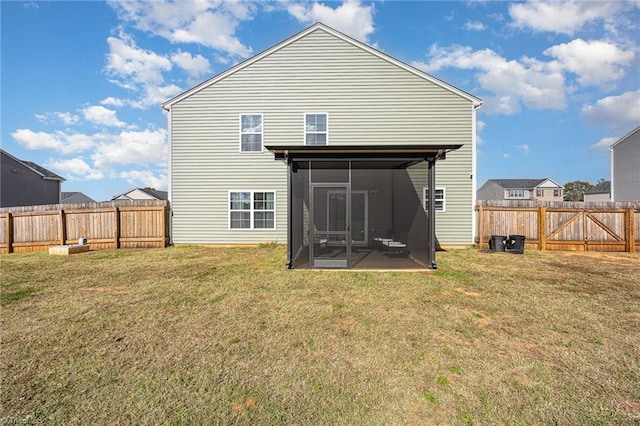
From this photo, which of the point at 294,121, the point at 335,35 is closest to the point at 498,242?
the point at 294,121

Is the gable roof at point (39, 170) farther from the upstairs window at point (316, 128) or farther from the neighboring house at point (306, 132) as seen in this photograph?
the upstairs window at point (316, 128)

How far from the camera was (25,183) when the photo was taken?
889 inches

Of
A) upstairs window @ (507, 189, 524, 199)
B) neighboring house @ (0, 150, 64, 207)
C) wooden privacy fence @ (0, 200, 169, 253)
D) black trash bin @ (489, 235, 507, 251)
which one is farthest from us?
upstairs window @ (507, 189, 524, 199)

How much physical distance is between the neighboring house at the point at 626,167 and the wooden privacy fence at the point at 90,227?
110 ft

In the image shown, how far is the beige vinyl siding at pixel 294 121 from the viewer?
12.2 meters

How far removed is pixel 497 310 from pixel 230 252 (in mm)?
9034

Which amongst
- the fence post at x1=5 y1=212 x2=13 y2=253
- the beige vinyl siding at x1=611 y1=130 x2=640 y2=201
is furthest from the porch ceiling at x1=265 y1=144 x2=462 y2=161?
the beige vinyl siding at x1=611 y1=130 x2=640 y2=201

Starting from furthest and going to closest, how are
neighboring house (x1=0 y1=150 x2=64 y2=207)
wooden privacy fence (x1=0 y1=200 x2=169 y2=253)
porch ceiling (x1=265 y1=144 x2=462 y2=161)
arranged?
neighboring house (x1=0 y1=150 x2=64 y2=207) < wooden privacy fence (x1=0 y1=200 x2=169 y2=253) < porch ceiling (x1=265 y1=144 x2=462 y2=161)

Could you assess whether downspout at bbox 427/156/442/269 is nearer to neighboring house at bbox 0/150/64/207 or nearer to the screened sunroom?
the screened sunroom

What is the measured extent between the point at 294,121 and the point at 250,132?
198 centimetres

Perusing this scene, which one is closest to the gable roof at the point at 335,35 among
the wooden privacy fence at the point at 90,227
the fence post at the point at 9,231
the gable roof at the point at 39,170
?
the wooden privacy fence at the point at 90,227

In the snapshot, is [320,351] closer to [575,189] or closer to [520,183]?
[520,183]

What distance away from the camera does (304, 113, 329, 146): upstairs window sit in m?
12.2

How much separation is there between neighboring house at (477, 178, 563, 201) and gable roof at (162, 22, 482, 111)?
4894cm
